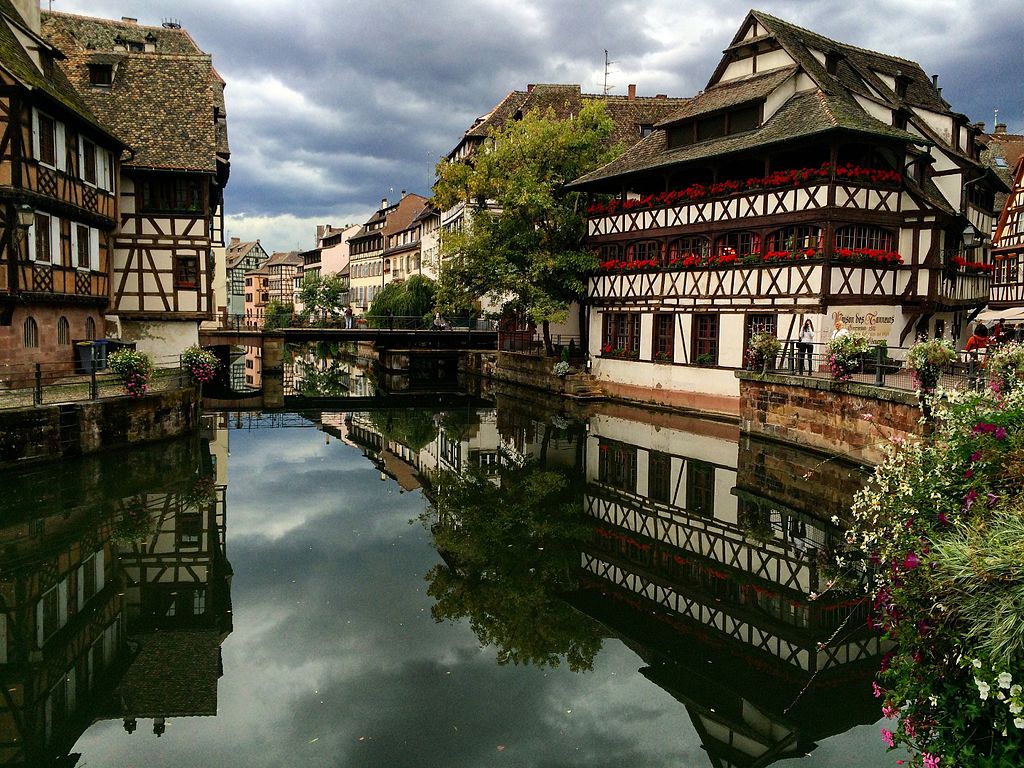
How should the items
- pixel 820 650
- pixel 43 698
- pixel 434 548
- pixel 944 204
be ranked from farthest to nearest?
pixel 944 204, pixel 434 548, pixel 820 650, pixel 43 698

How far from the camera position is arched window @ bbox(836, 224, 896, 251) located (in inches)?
930

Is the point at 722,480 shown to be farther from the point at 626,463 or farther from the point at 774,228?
the point at 774,228

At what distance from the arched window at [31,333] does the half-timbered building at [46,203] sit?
28 mm

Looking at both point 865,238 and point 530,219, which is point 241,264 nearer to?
point 530,219

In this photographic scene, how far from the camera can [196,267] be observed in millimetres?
28938

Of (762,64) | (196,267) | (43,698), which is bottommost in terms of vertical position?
(43,698)

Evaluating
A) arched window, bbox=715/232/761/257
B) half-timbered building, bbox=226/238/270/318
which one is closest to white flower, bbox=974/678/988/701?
arched window, bbox=715/232/761/257

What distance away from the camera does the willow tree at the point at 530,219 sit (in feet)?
105

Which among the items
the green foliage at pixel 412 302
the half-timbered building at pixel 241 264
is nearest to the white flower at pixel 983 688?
the green foliage at pixel 412 302

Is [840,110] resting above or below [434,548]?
above

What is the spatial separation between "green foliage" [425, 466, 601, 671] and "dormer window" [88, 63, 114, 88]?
2182 cm

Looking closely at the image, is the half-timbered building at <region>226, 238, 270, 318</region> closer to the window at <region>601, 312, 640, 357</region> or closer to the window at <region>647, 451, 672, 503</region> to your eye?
the window at <region>601, 312, 640, 357</region>

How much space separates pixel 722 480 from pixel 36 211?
19.4m

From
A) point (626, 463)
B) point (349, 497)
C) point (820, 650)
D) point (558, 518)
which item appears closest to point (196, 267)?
point (349, 497)
